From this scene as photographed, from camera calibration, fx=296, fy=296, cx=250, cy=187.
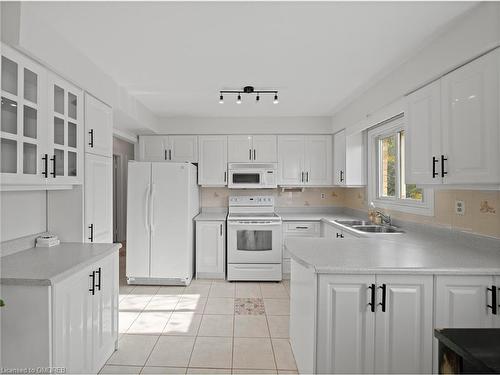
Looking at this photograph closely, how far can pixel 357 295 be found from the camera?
168cm

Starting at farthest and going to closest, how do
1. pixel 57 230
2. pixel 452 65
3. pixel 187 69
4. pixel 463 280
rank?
pixel 187 69
pixel 57 230
pixel 452 65
pixel 463 280

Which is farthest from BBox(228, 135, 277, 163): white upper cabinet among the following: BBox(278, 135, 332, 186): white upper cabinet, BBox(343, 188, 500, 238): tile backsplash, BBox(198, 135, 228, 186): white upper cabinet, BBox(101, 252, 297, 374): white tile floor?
BBox(343, 188, 500, 238): tile backsplash

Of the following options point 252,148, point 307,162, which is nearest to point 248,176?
point 252,148

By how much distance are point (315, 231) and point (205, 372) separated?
8.16 feet

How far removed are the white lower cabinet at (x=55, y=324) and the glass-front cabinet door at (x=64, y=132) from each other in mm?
715

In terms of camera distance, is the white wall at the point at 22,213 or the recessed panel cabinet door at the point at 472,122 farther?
the white wall at the point at 22,213

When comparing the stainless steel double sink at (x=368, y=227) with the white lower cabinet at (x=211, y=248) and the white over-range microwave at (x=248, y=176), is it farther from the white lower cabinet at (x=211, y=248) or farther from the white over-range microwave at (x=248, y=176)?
the white lower cabinet at (x=211, y=248)

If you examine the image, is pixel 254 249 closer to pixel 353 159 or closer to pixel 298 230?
pixel 298 230

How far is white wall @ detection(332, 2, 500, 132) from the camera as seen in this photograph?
1.60 m

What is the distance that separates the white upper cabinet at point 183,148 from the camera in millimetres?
4367

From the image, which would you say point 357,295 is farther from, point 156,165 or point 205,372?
point 156,165

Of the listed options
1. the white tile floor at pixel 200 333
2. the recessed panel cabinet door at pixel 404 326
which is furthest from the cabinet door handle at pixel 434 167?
the white tile floor at pixel 200 333

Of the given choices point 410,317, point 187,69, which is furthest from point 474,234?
point 187,69

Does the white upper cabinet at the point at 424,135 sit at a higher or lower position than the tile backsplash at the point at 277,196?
higher
